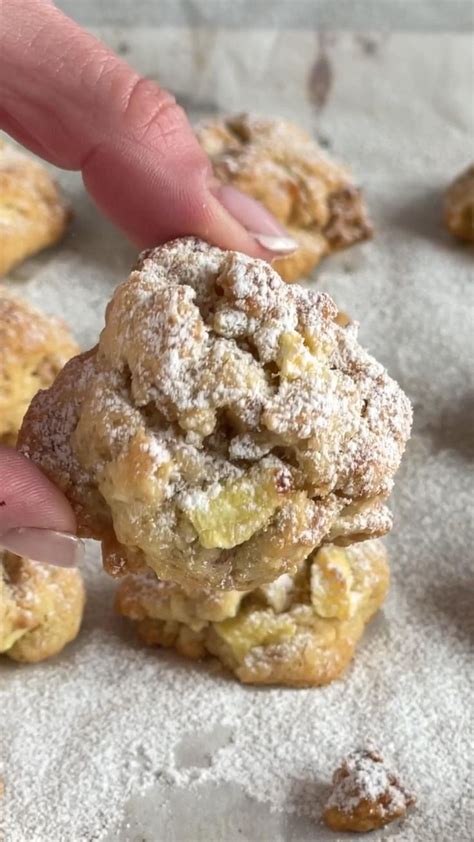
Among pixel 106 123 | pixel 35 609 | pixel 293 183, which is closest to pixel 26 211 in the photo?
pixel 293 183

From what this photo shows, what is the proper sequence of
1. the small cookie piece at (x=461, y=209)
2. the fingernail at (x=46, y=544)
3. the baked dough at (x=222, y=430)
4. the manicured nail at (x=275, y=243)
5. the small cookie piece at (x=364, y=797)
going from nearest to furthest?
the baked dough at (x=222, y=430)
the fingernail at (x=46, y=544)
the small cookie piece at (x=364, y=797)
the manicured nail at (x=275, y=243)
the small cookie piece at (x=461, y=209)

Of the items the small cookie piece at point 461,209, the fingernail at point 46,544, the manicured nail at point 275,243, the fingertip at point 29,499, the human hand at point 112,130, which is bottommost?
the fingernail at point 46,544

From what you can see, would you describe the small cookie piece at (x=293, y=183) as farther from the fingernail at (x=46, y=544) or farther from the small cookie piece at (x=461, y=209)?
the fingernail at (x=46, y=544)

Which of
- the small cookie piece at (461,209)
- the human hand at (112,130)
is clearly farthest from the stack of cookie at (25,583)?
the small cookie piece at (461,209)

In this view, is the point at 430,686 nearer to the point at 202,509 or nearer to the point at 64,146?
the point at 202,509

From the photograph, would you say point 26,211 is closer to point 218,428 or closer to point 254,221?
point 254,221
